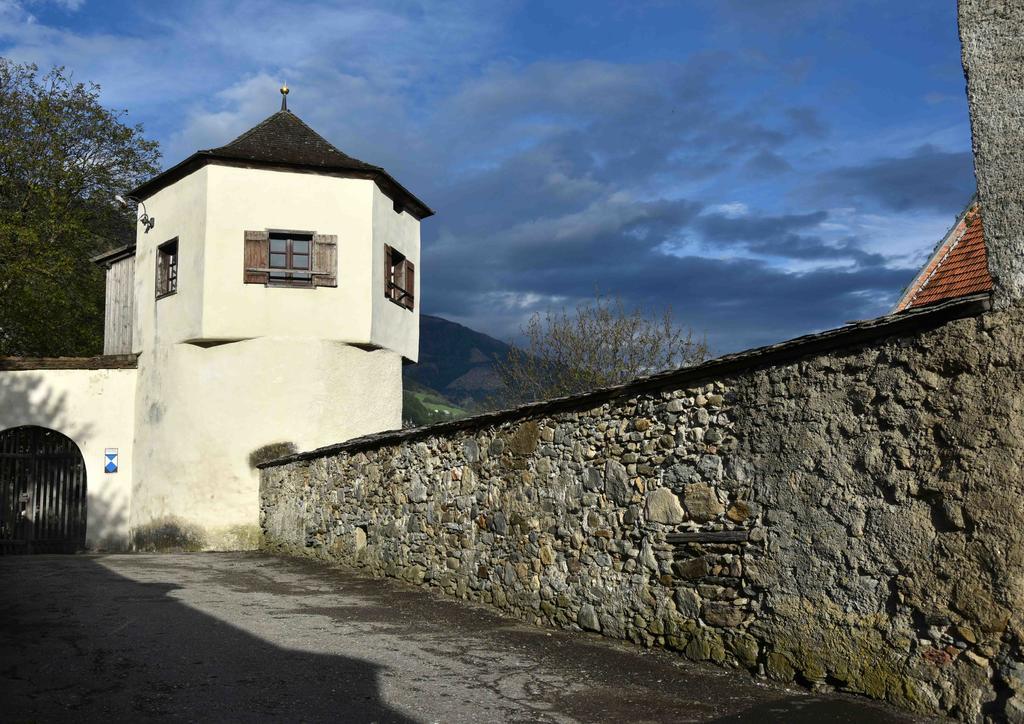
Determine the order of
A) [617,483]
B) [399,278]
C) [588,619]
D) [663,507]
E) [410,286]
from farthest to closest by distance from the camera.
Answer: [410,286]
[399,278]
[588,619]
[617,483]
[663,507]

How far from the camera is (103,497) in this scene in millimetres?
18219

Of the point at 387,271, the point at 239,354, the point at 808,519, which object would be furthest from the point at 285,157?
the point at 808,519

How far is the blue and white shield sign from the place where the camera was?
1822 cm

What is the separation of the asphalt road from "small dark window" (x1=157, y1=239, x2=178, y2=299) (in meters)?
9.61

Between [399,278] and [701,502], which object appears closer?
[701,502]

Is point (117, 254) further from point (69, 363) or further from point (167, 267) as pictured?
point (69, 363)

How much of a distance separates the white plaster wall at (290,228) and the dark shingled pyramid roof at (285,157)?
18 centimetres

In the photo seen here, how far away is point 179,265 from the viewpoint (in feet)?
59.8

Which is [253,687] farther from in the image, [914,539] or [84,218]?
[84,218]

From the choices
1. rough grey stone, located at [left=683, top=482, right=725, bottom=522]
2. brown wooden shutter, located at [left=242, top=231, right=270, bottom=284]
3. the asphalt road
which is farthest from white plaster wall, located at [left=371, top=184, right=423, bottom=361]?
rough grey stone, located at [left=683, top=482, right=725, bottom=522]

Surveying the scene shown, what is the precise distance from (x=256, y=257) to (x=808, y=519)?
13.9m

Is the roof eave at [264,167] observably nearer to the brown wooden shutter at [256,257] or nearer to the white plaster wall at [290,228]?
the white plaster wall at [290,228]

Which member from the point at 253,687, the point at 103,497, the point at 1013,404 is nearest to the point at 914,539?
the point at 1013,404

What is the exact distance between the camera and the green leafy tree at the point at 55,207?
24703 mm
